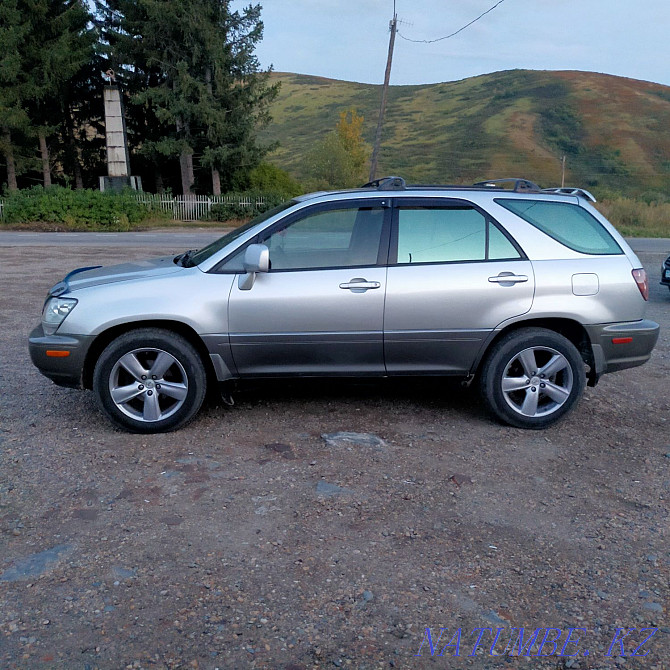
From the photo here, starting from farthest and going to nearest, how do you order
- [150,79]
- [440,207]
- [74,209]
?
[150,79] < [74,209] < [440,207]

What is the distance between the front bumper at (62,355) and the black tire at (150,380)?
144mm

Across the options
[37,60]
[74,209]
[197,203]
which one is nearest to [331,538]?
[74,209]

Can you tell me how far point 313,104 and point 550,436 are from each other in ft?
437

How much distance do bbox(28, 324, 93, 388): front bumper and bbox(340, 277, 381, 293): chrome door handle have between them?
184cm

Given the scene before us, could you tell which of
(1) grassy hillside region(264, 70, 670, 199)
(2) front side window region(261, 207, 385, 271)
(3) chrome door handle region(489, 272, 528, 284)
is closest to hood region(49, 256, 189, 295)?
(2) front side window region(261, 207, 385, 271)

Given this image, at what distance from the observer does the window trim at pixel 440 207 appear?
5.31 metres

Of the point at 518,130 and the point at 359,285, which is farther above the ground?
the point at 518,130

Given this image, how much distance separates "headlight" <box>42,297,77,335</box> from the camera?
5.12 m

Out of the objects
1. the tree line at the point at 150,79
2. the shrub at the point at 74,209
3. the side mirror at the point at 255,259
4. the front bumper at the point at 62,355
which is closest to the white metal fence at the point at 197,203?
the tree line at the point at 150,79

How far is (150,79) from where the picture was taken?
40.1 meters

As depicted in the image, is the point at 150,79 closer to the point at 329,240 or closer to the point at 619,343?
the point at 329,240

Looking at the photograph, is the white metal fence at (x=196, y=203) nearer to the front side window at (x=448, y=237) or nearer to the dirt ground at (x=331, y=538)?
the dirt ground at (x=331, y=538)

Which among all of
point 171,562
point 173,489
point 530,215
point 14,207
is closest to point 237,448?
point 173,489

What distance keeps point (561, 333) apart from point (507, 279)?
669 millimetres
